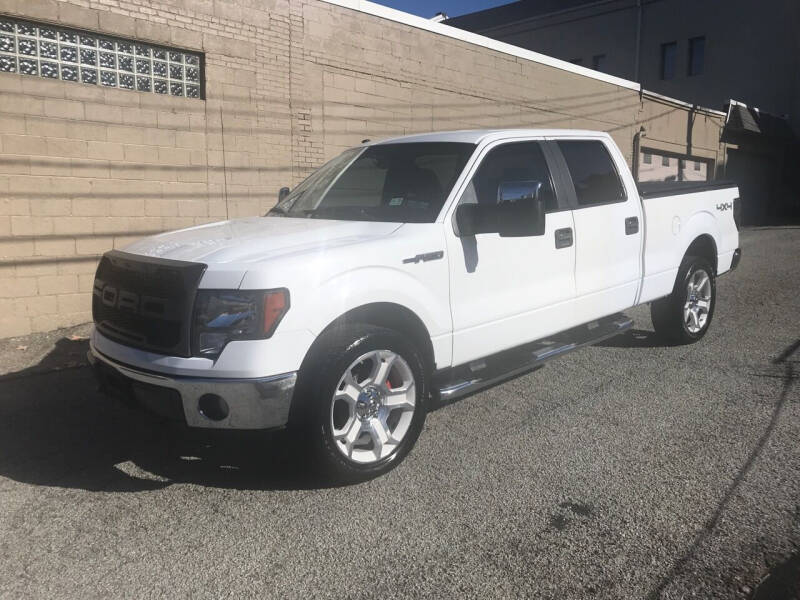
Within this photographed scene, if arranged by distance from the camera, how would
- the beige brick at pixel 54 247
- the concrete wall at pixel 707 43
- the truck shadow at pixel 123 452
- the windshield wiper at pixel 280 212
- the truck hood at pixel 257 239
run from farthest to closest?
1. the concrete wall at pixel 707 43
2. the beige brick at pixel 54 247
3. the windshield wiper at pixel 280 212
4. the truck shadow at pixel 123 452
5. the truck hood at pixel 257 239

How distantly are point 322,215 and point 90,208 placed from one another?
3.96m

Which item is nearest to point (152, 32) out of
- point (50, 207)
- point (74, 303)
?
point (50, 207)

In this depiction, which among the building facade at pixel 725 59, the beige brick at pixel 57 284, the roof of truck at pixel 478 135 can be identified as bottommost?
the beige brick at pixel 57 284

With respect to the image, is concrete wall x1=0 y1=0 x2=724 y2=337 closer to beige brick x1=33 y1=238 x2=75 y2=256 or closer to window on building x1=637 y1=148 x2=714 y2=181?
beige brick x1=33 y1=238 x2=75 y2=256

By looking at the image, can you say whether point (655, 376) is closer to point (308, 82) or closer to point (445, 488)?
point (445, 488)

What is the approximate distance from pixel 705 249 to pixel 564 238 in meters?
2.45

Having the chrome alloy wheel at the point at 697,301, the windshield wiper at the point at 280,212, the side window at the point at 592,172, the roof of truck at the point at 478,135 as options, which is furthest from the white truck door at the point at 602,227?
the windshield wiper at the point at 280,212

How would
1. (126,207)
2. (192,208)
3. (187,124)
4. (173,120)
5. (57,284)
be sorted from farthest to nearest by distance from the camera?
(192,208) < (187,124) < (173,120) < (126,207) < (57,284)

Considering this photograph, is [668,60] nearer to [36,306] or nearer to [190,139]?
[190,139]

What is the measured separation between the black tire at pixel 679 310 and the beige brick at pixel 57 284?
19.4 feet

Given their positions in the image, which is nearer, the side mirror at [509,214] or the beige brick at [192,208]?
the side mirror at [509,214]

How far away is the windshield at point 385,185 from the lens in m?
4.36

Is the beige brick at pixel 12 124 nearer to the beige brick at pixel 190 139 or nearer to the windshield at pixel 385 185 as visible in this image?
the beige brick at pixel 190 139

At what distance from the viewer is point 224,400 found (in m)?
3.30
